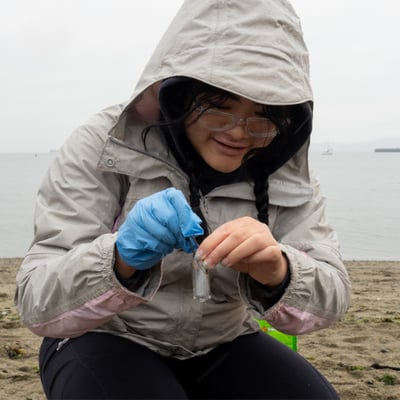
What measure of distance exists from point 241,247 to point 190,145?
740 millimetres

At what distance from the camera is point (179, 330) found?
105 inches

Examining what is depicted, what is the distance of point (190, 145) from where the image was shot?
2766 millimetres

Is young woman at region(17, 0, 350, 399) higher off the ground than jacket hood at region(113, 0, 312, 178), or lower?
lower

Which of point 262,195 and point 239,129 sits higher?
point 239,129

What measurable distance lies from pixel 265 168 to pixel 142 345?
92 cm

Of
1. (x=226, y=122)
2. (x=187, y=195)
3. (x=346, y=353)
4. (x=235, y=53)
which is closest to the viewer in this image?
(x=235, y=53)

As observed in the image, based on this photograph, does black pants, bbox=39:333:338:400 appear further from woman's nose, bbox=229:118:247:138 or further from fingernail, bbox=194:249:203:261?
woman's nose, bbox=229:118:247:138

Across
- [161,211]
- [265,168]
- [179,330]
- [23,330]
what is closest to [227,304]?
[179,330]

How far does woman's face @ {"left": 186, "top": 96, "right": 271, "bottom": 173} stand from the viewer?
260cm

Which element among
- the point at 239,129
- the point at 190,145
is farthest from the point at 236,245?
the point at 190,145

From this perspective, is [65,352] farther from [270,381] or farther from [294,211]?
[294,211]

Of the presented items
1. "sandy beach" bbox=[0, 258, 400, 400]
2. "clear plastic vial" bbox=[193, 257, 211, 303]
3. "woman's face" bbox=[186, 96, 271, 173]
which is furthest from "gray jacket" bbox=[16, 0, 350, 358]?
"sandy beach" bbox=[0, 258, 400, 400]

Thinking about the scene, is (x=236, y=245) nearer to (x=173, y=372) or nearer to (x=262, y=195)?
(x=262, y=195)

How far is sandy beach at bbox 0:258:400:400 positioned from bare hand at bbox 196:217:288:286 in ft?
6.66
